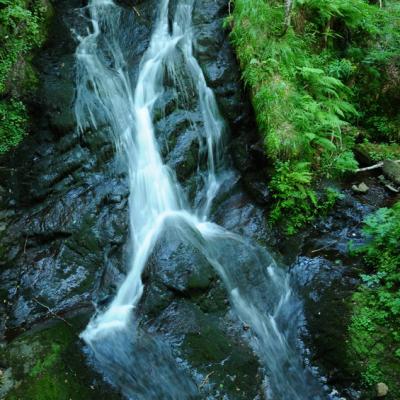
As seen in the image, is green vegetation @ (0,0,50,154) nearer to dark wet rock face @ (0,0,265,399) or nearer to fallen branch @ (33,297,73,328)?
dark wet rock face @ (0,0,265,399)

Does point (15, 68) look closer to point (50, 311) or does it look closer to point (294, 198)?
point (50, 311)

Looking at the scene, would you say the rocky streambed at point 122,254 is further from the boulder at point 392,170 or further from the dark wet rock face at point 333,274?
the boulder at point 392,170

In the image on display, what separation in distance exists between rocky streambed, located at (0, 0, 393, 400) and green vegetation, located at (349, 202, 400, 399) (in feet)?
0.60

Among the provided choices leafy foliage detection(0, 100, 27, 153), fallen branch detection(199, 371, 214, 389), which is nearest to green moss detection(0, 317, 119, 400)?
fallen branch detection(199, 371, 214, 389)

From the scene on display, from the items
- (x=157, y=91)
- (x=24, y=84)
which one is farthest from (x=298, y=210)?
(x=24, y=84)

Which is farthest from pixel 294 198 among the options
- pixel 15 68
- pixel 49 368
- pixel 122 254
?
pixel 15 68

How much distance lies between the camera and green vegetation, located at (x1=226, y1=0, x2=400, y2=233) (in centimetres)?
653

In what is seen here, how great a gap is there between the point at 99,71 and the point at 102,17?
1679mm

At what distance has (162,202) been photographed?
6.79m

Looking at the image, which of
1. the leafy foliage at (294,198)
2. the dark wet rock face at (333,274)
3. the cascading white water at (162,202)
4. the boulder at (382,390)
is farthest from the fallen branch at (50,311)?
the boulder at (382,390)

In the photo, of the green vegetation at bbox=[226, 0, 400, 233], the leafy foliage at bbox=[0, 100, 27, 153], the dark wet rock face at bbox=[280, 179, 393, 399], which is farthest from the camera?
the leafy foliage at bbox=[0, 100, 27, 153]

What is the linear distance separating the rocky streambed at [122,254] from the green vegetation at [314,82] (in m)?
0.47

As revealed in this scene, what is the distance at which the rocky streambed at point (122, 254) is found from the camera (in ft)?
15.4

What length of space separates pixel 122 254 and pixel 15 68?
4191 millimetres
